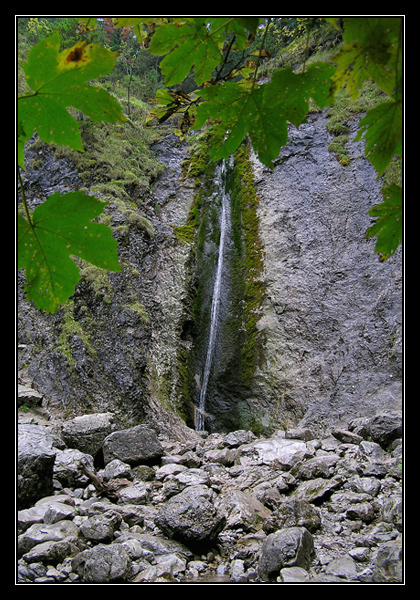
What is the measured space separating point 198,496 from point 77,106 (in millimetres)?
2640

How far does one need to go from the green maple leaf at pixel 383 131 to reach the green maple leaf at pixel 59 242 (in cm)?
69

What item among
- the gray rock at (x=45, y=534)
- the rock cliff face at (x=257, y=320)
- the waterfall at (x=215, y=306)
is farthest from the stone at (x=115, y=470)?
the waterfall at (x=215, y=306)

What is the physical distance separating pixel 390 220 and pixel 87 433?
176 inches

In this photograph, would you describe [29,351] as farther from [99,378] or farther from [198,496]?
[198,496]

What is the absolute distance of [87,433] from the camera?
4.35 metres

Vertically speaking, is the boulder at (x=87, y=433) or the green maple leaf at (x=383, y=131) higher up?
the green maple leaf at (x=383, y=131)

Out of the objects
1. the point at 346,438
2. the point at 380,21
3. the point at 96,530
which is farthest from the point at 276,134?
the point at 346,438

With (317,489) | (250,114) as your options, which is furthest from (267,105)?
(317,489)

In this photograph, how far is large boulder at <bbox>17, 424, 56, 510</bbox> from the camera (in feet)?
8.81

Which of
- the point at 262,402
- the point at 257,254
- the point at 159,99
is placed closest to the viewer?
the point at 159,99

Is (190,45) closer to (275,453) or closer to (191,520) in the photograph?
(191,520)

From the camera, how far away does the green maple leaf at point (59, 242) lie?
75cm

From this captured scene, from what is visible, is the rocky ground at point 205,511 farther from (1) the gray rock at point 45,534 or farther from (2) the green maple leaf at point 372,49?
(2) the green maple leaf at point 372,49

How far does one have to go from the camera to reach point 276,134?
0.93m
